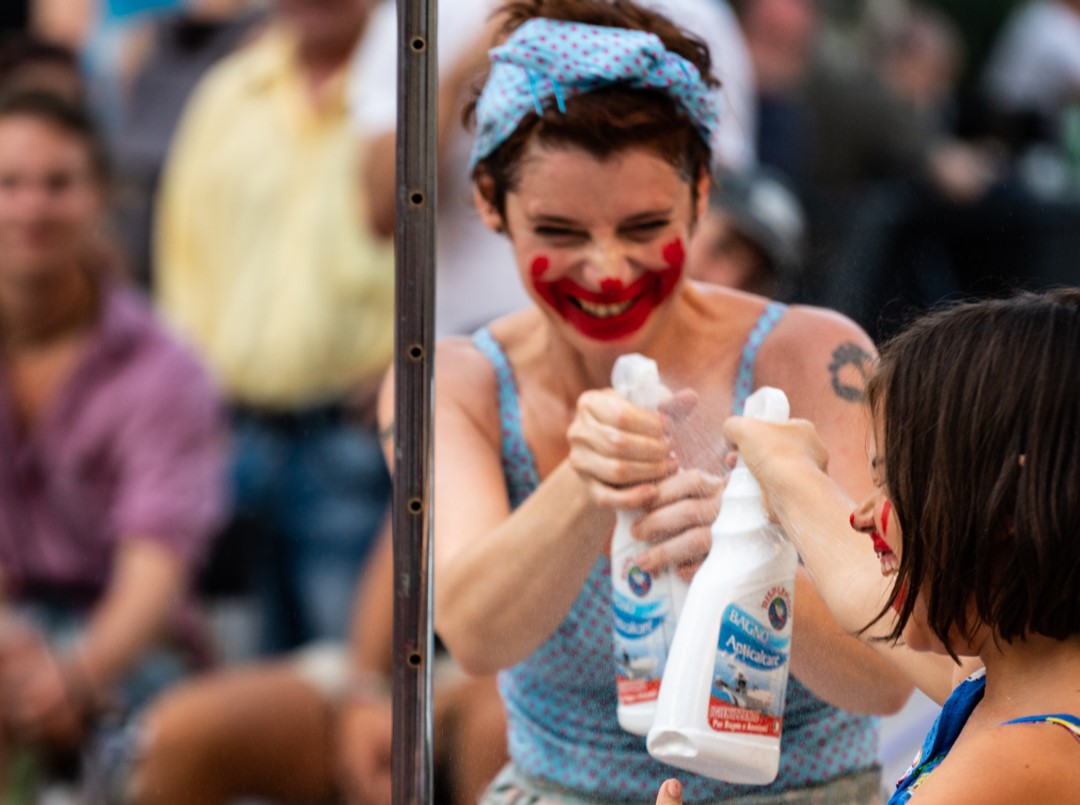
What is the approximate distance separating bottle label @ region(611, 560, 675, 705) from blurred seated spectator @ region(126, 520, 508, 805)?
16 centimetres

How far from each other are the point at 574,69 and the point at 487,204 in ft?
0.52

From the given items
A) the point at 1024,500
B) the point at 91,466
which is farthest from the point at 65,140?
the point at 1024,500

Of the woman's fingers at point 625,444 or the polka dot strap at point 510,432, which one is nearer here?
the woman's fingers at point 625,444

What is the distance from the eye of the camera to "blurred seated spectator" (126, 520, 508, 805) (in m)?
1.53

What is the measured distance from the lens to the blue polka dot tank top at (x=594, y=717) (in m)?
1.42

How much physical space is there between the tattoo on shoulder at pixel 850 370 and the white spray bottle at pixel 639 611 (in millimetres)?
143

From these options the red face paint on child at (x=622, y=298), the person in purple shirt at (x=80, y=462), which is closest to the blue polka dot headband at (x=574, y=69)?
the red face paint on child at (x=622, y=298)

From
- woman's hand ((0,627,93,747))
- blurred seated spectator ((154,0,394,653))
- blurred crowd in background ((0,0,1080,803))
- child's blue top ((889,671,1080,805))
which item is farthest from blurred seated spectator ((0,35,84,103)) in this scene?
child's blue top ((889,671,1080,805))

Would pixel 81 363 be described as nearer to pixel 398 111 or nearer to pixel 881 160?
pixel 881 160

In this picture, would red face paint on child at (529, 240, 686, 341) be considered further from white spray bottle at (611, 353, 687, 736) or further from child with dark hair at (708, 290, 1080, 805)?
child with dark hair at (708, 290, 1080, 805)

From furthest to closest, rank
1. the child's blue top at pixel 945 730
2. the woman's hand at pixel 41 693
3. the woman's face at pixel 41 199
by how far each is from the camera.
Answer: the woman's face at pixel 41 199 → the woman's hand at pixel 41 693 → the child's blue top at pixel 945 730

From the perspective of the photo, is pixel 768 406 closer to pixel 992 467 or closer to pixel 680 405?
pixel 680 405

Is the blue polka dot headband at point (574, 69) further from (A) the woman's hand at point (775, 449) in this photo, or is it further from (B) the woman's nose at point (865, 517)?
(B) the woman's nose at point (865, 517)

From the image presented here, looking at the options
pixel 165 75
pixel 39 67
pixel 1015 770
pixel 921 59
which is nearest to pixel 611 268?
pixel 1015 770
